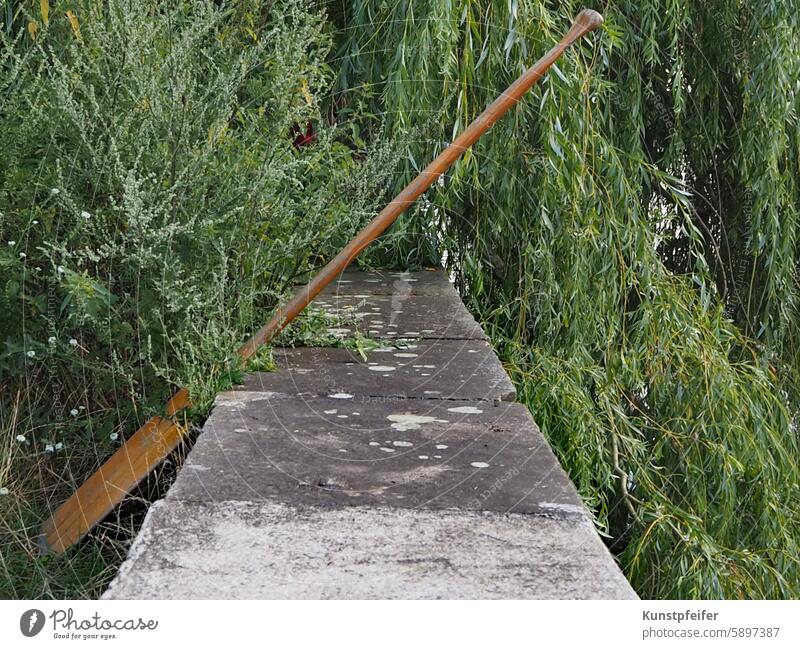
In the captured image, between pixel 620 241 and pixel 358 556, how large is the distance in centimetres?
250

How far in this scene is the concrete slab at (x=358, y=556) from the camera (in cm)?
146

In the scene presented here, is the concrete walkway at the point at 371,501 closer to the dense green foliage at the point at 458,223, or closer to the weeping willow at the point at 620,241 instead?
the dense green foliage at the point at 458,223

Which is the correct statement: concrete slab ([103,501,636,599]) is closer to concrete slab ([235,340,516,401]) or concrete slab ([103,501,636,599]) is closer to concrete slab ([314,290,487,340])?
concrete slab ([235,340,516,401])

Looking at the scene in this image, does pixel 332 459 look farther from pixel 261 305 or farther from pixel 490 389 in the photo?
pixel 261 305

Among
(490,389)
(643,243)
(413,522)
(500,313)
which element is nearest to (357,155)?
(500,313)

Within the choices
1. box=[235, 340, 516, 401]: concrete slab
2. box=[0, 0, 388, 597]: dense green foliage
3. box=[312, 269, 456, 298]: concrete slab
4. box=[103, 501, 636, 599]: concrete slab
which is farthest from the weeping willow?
box=[103, 501, 636, 599]: concrete slab

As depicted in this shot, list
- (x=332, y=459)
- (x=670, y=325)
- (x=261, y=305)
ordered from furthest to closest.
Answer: (x=670, y=325), (x=261, y=305), (x=332, y=459)

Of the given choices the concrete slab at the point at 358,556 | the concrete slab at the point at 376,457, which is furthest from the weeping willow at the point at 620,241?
the concrete slab at the point at 358,556

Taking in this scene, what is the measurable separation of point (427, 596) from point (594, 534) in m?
0.37

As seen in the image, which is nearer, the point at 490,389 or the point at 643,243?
the point at 490,389

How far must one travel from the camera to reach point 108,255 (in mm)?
2371

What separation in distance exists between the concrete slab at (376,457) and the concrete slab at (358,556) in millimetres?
62

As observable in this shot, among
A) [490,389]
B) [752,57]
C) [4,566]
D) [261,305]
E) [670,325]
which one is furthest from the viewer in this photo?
[752,57]
